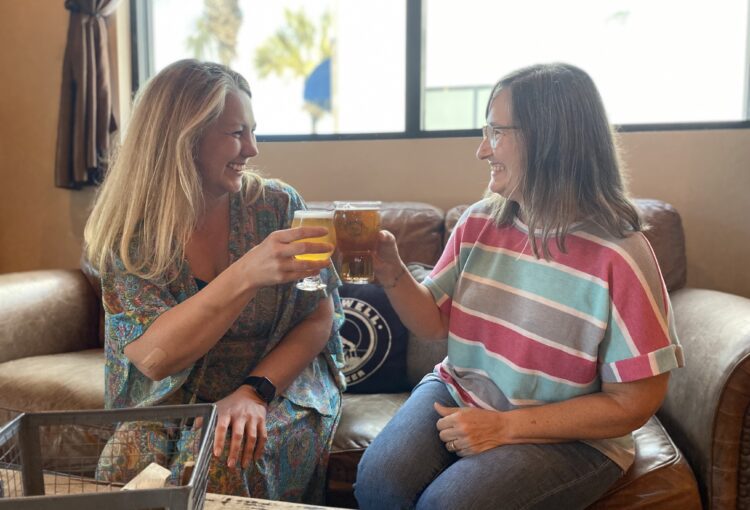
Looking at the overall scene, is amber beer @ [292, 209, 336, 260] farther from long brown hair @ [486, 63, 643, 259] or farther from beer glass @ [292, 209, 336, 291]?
long brown hair @ [486, 63, 643, 259]

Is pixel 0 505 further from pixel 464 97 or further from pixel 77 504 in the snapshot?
pixel 464 97

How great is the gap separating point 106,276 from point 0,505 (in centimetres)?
92

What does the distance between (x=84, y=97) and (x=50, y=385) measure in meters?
1.51

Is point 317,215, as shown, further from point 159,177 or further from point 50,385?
point 50,385

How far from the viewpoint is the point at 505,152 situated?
53.4 inches

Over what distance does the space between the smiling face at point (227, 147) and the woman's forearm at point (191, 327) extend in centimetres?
30

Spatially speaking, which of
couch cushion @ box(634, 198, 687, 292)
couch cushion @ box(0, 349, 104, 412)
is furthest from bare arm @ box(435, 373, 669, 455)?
couch cushion @ box(0, 349, 104, 412)

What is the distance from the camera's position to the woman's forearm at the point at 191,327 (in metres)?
1.29

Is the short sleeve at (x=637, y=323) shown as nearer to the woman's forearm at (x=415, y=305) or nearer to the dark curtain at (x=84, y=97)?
the woman's forearm at (x=415, y=305)

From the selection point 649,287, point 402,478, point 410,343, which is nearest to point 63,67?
point 410,343

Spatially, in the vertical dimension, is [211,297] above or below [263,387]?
above

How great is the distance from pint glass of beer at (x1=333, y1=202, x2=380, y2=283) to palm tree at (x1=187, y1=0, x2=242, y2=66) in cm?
216

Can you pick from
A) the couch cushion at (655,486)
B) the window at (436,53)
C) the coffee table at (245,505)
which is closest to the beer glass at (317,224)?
the coffee table at (245,505)

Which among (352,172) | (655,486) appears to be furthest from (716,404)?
(352,172)
